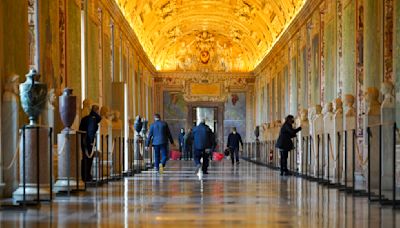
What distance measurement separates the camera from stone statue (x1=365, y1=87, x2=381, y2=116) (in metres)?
13.8

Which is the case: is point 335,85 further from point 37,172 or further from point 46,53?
point 37,172

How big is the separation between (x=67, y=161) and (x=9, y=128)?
162 centimetres

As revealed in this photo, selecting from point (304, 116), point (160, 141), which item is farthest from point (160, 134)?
point (304, 116)

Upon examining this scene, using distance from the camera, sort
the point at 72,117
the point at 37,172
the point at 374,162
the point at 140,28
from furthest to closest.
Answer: the point at 140,28 < the point at 72,117 < the point at 374,162 < the point at 37,172

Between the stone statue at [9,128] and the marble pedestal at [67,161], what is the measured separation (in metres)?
1.42

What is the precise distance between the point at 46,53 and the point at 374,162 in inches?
305

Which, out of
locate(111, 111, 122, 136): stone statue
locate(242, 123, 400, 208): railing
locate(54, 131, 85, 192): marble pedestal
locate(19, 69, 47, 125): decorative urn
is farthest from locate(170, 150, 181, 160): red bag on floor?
locate(19, 69, 47, 125): decorative urn

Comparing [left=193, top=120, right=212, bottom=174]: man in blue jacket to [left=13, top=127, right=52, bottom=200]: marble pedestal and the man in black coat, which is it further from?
[left=13, top=127, right=52, bottom=200]: marble pedestal

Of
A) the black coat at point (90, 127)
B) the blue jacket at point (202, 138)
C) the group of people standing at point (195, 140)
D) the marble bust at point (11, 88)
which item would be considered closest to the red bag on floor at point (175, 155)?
the group of people standing at point (195, 140)

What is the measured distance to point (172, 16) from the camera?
45.6m

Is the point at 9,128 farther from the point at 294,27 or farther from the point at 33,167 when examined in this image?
the point at 294,27

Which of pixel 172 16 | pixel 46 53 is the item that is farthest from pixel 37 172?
pixel 172 16

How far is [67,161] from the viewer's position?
1427 centimetres

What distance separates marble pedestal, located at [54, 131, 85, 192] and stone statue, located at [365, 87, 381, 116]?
558 centimetres
